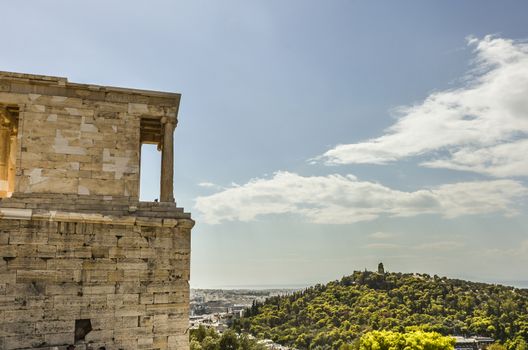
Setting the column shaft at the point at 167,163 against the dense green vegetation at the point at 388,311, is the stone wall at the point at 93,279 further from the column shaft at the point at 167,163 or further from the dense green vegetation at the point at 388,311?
the dense green vegetation at the point at 388,311

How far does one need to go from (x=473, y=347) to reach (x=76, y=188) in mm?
52670

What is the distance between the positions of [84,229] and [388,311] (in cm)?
6506

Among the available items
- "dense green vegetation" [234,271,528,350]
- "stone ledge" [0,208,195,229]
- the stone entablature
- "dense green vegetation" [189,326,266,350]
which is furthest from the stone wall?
"dense green vegetation" [234,271,528,350]

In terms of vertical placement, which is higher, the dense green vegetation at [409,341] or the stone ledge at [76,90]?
the stone ledge at [76,90]

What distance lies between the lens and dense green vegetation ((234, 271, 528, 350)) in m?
59.9

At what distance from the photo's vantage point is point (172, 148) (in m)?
11.9

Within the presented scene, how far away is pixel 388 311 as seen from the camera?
68.1m

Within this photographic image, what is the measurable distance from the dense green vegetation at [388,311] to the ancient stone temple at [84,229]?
45.0 metres

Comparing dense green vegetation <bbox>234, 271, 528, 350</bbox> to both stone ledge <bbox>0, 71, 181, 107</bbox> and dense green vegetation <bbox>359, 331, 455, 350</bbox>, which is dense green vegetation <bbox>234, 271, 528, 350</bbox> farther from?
stone ledge <bbox>0, 71, 181, 107</bbox>

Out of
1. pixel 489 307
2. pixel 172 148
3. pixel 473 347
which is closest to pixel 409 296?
pixel 489 307

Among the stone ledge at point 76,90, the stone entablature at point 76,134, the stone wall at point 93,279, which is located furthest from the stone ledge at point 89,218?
the stone ledge at point 76,90

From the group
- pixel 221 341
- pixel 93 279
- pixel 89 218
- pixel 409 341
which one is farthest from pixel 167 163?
pixel 221 341

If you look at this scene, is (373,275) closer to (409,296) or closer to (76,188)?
(409,296)

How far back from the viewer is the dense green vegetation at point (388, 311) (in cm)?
5991
